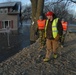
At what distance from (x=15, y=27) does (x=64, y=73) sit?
4763 centimetres

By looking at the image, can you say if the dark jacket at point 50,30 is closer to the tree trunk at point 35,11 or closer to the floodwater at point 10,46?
the floodwater at point 10,46

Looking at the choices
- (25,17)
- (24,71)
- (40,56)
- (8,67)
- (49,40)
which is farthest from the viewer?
(25,17)

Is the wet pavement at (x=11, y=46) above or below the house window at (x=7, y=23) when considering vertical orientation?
below

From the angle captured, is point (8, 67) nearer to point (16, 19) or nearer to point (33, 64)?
point (33, 64)

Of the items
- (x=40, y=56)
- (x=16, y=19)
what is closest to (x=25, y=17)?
(x=16, y=19)

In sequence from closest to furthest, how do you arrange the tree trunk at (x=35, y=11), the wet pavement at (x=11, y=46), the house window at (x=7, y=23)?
the wet pavement at (x=11, y=46) < the tree trunk at (x=35, y=11) < the house window at (x=7, y=23)

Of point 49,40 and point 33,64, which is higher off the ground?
point 49,40

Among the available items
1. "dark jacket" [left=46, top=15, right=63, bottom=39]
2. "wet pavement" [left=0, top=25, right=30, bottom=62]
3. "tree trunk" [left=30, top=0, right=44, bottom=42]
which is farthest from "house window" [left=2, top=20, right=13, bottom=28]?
"dark jacket" [left=46, top=15, right=63, bottom=39]

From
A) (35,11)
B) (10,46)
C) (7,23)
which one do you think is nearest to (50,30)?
(10,46)


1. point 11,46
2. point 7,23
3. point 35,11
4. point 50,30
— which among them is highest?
point 35,11

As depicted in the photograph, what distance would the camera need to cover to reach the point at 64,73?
929 centimetres

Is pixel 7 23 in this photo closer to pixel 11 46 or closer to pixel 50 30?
pixel 11 46

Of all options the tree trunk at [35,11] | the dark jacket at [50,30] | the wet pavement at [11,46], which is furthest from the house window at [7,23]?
the dark jacket at [50,30]

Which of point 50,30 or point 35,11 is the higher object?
point 35,11
